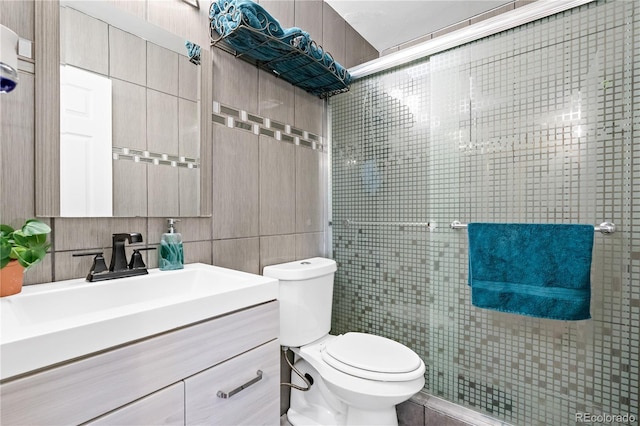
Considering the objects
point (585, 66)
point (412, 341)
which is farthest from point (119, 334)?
point (585, 66)

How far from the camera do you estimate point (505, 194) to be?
1.38m

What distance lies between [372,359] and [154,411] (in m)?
0.87

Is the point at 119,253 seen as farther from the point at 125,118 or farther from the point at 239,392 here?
the point at 239,392

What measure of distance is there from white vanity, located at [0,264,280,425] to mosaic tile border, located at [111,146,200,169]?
1.35 ft

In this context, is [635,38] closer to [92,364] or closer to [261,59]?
[261,59]

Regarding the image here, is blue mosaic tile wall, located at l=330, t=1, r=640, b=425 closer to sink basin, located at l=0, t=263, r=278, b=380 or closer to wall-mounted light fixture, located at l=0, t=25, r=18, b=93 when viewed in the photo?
sink basin, located at l=0, t=263, r=278, b=380

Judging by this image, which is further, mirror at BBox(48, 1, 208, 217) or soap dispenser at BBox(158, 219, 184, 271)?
soap dispenser at BBox(158, 219, 184, 271)

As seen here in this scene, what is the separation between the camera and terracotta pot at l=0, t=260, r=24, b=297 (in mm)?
773

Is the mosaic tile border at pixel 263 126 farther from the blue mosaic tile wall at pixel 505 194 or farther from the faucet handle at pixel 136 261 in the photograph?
the faucet handle at pixel 136 261

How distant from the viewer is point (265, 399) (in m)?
1.00

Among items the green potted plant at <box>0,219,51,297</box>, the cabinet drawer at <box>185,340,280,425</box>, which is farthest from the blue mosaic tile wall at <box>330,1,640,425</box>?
the green potted plant at <box>0,219,51,297</box>

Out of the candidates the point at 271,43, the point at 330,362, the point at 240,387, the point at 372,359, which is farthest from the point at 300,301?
the point at 271,43

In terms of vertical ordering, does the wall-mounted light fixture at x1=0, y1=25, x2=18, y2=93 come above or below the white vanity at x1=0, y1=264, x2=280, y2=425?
above

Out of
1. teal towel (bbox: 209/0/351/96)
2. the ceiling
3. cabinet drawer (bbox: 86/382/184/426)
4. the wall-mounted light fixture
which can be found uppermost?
the ceiling
